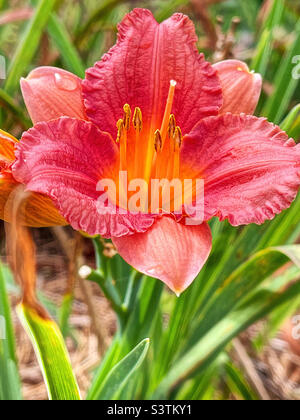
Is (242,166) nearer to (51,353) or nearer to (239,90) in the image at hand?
(239,90)

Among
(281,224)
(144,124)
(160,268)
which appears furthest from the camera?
(281,224)

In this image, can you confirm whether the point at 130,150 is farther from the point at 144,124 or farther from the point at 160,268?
the point at 160,268

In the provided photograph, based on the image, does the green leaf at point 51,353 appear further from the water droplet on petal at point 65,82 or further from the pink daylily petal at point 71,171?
the water droplet on petal at point 65,82

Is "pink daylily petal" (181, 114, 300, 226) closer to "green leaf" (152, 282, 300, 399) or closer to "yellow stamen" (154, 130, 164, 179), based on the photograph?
"yellow stamen" (154, 130, 164, 179)

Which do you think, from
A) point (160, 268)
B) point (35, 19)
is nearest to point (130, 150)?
point (160, 268)

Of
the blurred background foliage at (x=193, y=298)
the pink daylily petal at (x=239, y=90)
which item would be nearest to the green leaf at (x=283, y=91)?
the blurred background foliage at (x=193, y=298)

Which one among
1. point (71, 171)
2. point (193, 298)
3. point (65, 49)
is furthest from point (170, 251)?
point (65, 49)

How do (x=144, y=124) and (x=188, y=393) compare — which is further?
(x=188, y=393)
